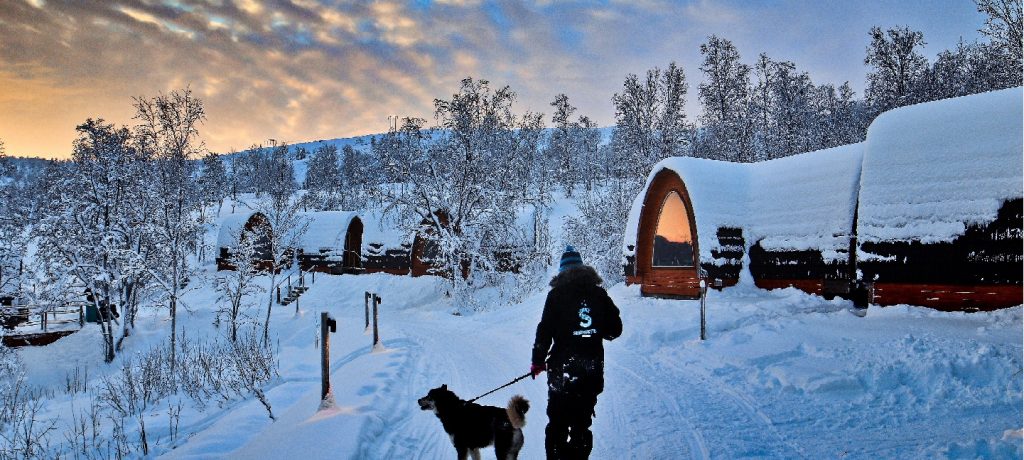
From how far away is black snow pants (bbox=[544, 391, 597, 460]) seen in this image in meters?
3.90

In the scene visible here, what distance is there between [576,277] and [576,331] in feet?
1.34

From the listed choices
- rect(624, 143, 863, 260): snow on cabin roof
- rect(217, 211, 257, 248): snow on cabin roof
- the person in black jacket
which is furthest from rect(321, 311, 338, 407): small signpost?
rect(217, 211, 257, 248): snow on cabin roof

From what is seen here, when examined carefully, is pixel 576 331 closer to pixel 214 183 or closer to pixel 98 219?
pixel 98 219

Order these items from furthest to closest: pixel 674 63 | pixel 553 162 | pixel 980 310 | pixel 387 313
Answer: pixel 553 162, pixel 674 63, pixel 387 313, pixel 980 310

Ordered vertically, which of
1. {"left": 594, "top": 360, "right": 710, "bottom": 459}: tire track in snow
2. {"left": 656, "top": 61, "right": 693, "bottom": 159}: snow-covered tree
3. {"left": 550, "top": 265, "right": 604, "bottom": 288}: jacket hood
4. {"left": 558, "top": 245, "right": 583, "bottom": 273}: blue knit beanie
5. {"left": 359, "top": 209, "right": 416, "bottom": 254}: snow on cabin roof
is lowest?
{"left": 594, "top": 360, "right": 710, "bottom": 459}: tire track in snow

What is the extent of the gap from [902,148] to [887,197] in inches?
39.9

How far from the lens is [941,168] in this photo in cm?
952

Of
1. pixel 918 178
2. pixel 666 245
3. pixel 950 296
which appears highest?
pixel 918 178

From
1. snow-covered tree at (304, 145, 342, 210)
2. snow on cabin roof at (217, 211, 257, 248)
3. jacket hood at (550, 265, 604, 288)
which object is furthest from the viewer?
snow-covered tree at (304, 145, 342, 210)

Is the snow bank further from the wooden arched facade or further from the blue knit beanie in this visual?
the blue knit beanie

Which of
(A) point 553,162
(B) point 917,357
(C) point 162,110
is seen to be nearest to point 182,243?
(C) point 162,110

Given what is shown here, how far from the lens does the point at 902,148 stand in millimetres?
10094

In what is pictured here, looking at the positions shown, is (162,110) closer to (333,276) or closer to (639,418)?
(333,276)

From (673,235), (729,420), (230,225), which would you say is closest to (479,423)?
(729,420)
